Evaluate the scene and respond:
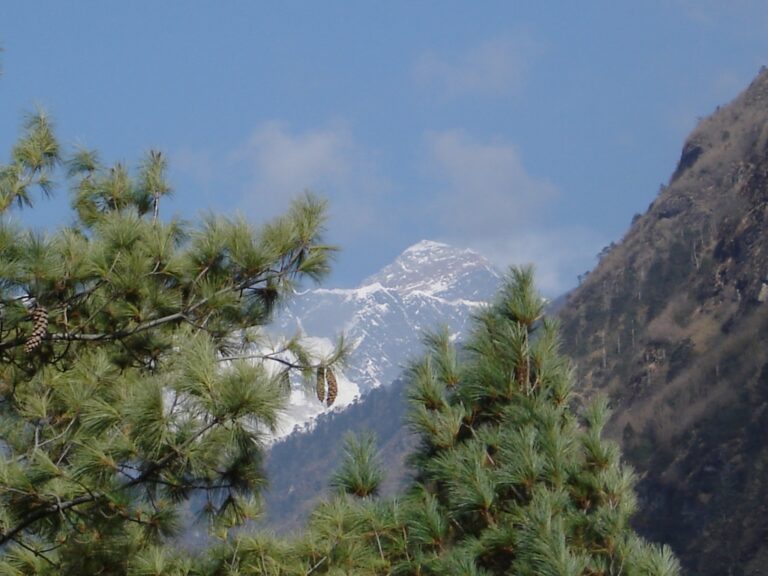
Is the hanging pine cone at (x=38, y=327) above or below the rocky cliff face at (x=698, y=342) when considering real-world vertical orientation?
below

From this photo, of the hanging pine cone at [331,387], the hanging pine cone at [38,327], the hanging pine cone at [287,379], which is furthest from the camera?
the hanging pine cone at [331,387]

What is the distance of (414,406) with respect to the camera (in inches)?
214

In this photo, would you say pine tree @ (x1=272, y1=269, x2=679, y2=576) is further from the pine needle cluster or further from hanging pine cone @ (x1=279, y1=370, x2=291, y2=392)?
hanging pine cone @ (x1=279, y1=370, x2=291, y2=392)

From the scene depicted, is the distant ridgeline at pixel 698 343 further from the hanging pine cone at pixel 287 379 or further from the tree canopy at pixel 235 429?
the hanging pine cone at pixel 287 379

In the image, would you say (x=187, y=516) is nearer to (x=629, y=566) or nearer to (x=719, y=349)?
(x=629, y=566)

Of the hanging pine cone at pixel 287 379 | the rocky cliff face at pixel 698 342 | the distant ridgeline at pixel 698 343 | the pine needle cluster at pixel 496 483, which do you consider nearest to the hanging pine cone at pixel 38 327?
the hanging pine cone at pixel 287 379

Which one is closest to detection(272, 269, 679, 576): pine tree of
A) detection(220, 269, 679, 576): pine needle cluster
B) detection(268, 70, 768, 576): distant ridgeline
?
detection(220, 269, 679, 576): pine needle cluster

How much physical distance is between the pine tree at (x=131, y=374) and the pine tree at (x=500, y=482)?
590 mm

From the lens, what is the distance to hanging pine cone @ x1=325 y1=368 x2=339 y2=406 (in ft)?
19.7

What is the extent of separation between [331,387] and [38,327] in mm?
1698

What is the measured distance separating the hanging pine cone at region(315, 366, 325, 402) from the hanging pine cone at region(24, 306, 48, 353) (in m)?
1.56

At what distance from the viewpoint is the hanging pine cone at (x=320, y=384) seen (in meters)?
6.05

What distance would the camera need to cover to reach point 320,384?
609cm

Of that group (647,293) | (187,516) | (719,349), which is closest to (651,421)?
(719,349)
